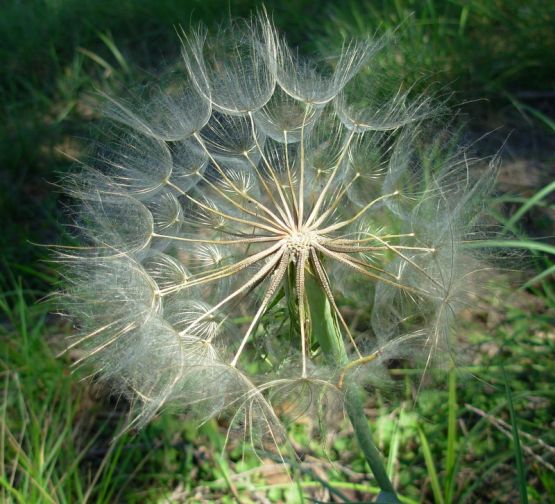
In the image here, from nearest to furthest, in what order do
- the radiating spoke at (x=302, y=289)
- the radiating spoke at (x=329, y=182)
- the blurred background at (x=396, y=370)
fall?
the radiating spoke at (x=302, y=289), the radiating spoke at (x=329, y=182), the blurred background at (x=396, y=370)

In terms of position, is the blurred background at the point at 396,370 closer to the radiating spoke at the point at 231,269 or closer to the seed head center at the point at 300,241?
the radiating spoke at the point at 231,269

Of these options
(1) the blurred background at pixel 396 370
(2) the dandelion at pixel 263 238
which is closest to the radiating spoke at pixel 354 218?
(2) the dandelion at pixel 263 238

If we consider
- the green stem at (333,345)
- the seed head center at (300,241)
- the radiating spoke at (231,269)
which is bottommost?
the green stem at (333,345)

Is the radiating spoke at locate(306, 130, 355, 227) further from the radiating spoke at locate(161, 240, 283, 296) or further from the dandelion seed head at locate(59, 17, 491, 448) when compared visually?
the radiating spoke at locate(161, 240, 283, 296)

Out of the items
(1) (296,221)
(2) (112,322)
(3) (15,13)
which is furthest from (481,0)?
(3) (15,13)

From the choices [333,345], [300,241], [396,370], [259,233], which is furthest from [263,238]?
[396,370]

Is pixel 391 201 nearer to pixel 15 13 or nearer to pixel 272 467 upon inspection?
pixel 272 467

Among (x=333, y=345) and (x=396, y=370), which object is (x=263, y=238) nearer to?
(x=333, y=345)
